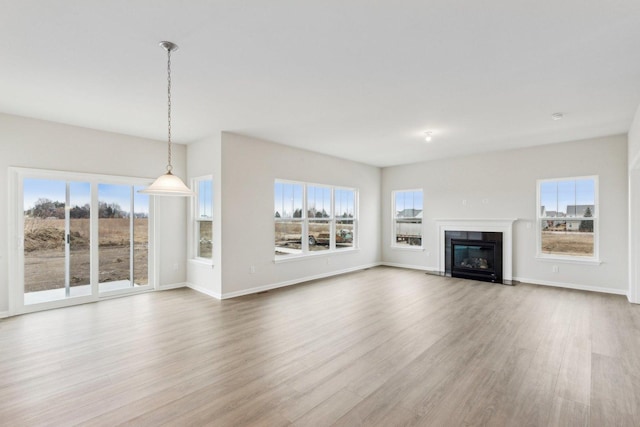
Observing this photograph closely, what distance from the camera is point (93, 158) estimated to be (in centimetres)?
504

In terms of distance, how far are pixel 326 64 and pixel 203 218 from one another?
159 inches

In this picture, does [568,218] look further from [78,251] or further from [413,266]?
[78,251]

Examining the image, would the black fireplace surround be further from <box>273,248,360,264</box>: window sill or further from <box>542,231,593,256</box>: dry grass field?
<box>273,248,360,264</box>: window sill

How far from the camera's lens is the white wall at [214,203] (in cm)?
520

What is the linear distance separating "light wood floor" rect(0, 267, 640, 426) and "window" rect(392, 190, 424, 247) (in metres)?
3.26

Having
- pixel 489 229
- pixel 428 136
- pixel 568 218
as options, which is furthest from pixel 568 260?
pixel 428 136

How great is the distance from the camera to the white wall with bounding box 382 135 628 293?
5.45 meters

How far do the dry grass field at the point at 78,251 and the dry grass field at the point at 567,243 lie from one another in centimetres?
776

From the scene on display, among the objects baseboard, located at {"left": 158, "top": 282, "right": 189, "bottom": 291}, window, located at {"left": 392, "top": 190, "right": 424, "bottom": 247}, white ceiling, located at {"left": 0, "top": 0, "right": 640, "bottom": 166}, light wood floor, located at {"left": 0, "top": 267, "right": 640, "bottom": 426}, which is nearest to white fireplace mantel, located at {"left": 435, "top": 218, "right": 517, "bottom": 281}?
window, located at {"left": 392, "top": 190, "right": 424, "bottom": 247}

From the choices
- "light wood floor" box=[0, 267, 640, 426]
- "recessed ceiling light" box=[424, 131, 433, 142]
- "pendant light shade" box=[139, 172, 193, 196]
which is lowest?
"light wood floor" box=[0, 267, 640, 426]

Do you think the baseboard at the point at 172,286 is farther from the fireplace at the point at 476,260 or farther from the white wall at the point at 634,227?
the white wall at the point at 634,227

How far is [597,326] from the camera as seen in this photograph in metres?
3.89

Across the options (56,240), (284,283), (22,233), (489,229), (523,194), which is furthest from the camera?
(489,229)

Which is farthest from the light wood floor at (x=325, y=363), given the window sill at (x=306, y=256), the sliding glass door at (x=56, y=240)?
the window sill at (x=306, y=256)
